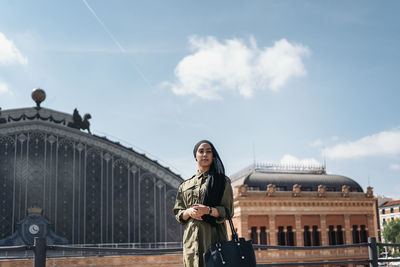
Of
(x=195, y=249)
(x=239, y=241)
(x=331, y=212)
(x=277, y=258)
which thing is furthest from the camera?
(x=331, y=212)

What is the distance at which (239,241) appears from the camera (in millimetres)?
4320

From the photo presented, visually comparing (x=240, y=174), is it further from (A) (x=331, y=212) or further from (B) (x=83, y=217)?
(B) (x=83, y=217)

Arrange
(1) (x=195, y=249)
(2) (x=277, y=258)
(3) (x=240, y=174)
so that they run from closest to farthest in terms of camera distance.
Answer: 1. (1) (x=195, y=249)
2. (2) (x=277, y=258)
3. (3) (x=240, y=174)

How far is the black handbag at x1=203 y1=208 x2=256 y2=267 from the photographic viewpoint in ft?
13.8

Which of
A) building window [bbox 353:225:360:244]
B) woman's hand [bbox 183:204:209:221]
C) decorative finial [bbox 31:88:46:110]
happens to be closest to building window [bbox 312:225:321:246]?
building window [bbox 353:225:360:244]

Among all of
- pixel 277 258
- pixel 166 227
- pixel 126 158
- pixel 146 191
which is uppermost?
pixel 126 158

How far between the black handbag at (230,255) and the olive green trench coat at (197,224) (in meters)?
0.34

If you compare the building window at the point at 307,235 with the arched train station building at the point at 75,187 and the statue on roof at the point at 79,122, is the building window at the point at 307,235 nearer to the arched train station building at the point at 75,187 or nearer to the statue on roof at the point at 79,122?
the arched train station building at the point at 75,187

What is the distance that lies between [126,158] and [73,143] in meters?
4.48

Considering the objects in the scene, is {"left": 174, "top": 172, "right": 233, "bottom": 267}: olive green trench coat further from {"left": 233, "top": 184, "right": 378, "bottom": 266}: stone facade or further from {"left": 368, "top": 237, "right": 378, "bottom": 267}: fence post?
{"left": 233, "top": 184, "right": 378, "bottom": 266}: stone facade

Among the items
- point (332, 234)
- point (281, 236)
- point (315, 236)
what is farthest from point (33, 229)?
point (332, 234)

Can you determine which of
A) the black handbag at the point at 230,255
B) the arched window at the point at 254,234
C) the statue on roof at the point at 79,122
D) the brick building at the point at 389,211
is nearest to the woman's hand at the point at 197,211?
the black handbag at the point at 230,255

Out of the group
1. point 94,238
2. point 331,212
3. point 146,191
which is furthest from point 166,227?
point 331,212

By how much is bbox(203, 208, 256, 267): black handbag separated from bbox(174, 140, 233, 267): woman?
0.35 m
